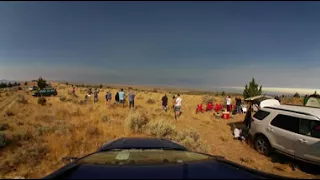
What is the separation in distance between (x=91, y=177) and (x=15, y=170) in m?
6.57

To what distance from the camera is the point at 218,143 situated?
1319 centimetres

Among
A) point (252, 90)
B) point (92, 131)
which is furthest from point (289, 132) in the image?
point (252, 90)

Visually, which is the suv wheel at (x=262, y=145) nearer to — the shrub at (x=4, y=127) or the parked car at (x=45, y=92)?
the shrub at (x=4, y=127)

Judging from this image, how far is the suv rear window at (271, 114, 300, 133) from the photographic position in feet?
31.1

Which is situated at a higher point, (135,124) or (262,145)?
(135,124)

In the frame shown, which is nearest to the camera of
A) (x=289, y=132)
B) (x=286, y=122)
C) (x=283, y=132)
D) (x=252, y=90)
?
(x=289, y=132)

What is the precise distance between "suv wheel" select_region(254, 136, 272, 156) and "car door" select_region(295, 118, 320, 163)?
1.66m

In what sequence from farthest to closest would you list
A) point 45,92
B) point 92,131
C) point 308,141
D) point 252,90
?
1. point 45,92
2. point 252,90
3. point 92,131
4. point 308,141

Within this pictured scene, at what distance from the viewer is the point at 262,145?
436 inches

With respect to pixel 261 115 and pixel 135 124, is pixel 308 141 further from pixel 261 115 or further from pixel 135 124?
pixel 135 124

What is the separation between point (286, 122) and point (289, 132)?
0.50 meters

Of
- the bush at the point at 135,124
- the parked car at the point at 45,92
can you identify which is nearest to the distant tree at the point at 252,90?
the bush at the point at 135,124

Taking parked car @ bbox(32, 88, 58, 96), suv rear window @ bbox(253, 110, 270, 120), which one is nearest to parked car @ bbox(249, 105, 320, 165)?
suv rear window @ bbox(253, 110, 270, 120)

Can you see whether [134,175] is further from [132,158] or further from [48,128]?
[48,128]
